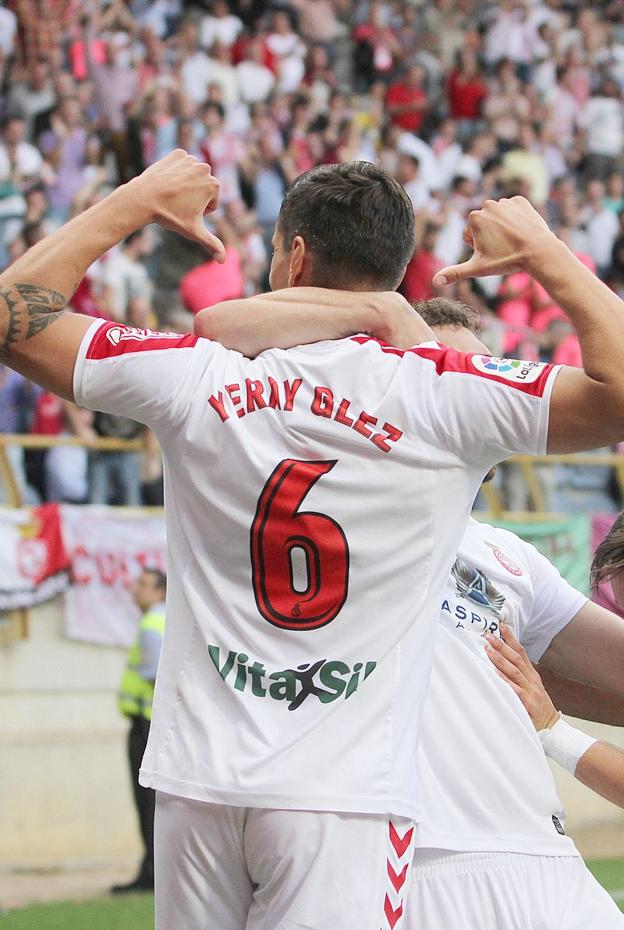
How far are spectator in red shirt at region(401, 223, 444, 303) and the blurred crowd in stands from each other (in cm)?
3

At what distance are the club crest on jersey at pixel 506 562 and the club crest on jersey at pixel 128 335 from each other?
102 cm

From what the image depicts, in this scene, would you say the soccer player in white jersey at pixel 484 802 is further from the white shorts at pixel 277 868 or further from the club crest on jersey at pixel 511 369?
the club crest on jersey at pixel 511 369

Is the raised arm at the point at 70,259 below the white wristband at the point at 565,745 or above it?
above

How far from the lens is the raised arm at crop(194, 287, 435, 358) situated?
262 centimetres

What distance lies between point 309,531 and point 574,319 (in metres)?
0.63

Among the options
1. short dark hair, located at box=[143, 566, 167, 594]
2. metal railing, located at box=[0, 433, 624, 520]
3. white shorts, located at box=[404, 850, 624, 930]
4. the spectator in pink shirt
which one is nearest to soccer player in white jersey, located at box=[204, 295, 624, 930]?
white shorts, located at box=[404, 850, 624, 930]

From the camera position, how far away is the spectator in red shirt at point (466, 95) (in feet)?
52.3

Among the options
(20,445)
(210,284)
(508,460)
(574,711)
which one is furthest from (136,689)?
(574,711)

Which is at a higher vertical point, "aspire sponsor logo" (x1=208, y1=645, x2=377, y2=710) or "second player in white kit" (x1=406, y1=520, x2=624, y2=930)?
"aspire sponsor logo" (x1=208, y1=645, x2=377, y2=710)

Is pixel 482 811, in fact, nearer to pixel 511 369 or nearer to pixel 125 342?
pixel 511 369

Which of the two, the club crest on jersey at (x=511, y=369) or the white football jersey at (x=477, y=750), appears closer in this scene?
the club crest on jersey at (x=511, y=369)

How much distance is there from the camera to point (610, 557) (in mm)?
3426

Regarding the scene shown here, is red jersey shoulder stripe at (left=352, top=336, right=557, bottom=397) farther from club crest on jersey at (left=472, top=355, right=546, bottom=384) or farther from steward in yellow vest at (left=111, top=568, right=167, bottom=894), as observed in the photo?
steward in yellow vest at (left=111, top=568, right=167, bottom=894)

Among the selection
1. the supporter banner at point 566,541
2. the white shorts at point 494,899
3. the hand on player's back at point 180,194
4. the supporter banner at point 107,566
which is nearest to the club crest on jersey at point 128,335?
the hand on player's back at point 180,194
